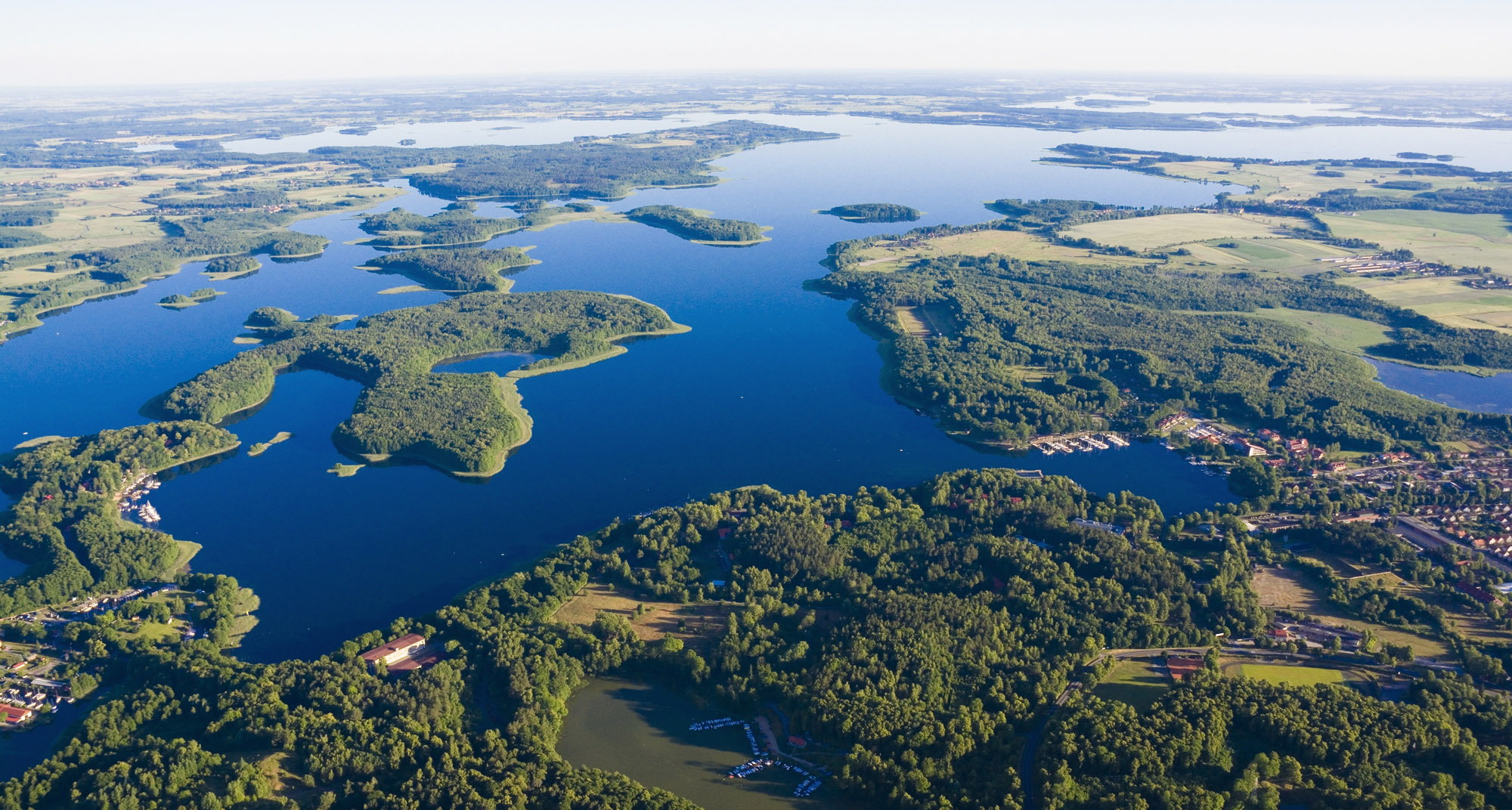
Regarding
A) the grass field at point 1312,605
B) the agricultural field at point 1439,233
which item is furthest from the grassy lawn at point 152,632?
the agricultural field at point 1439,233

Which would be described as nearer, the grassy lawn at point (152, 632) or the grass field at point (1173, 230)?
the grassy lawn at point (152, 632)

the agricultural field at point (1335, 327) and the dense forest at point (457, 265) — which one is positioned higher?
the dense forest at point (457, 265)

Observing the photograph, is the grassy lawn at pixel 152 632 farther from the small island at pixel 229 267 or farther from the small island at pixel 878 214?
the small island at pixel 878 214

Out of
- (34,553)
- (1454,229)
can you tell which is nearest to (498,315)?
(34,553)

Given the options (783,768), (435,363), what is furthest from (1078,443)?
(435,363)

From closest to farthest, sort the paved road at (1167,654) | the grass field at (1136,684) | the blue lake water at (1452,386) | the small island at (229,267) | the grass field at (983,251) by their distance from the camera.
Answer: the paved road at (1167,654) < the grass field at (1136,684) < the blue lake water at (1452,386) < the small island at (229,267) < the grass field at (983,251)

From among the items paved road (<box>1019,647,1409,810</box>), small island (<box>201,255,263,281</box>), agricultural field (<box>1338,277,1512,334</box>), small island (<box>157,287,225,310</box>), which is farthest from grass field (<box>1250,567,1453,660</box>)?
small island (<box>201,255,263,281</box>)
